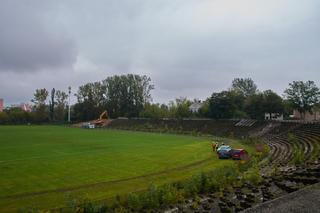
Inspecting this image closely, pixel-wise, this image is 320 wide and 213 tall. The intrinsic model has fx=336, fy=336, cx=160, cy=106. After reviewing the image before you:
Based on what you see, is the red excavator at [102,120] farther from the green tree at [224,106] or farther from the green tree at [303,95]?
the green tree at [303,95]

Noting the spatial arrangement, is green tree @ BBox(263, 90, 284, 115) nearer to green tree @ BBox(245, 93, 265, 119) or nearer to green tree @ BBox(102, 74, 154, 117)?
green tree @ BBox(245, 93, 265, 119)

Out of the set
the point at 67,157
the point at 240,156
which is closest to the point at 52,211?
the point at 67,157

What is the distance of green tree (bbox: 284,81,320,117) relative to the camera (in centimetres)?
6825

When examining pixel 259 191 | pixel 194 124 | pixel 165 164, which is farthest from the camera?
pixel 194 124

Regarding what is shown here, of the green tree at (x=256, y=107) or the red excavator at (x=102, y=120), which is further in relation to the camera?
the red excavator at (x=102, y=120)

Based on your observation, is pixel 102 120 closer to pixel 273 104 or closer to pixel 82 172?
pixel 273 104

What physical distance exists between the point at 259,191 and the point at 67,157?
69.7ft

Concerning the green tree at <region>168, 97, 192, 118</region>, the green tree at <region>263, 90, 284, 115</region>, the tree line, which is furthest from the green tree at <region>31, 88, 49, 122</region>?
the green tree at <region>263, 90, 284, 115</region>

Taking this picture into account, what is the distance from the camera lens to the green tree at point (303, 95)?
6825 cm

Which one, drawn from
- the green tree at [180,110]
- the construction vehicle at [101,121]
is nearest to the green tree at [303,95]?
the green tree at [180,110]

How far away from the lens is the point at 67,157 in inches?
1205

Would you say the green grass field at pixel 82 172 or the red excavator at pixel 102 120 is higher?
the red excavator at pixel 102 120

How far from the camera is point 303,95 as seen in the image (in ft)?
228

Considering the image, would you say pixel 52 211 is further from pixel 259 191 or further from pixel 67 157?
pixel 67 157
